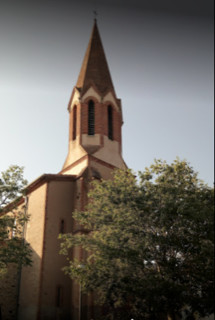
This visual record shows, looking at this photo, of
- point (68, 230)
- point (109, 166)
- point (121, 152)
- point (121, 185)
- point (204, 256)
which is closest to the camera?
point (204, 256)

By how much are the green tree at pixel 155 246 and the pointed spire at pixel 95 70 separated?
1401 centimetres

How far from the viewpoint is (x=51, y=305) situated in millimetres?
19812

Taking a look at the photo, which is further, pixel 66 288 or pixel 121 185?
pixel 66 288

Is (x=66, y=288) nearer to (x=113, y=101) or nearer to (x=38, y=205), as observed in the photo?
(x=38, y=205)

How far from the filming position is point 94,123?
87.1 ft

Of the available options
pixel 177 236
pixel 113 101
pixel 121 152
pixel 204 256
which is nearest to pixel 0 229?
pixel 177 236

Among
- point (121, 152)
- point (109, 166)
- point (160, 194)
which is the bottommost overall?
point (160, 194)

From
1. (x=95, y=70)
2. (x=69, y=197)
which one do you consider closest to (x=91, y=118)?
(x=95, y=70)

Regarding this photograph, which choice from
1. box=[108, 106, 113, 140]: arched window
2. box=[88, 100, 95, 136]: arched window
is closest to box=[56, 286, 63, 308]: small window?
box=[88, 100, 95, 136]: arched window

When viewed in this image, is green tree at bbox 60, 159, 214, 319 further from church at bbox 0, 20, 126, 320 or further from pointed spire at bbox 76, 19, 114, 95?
pointed spire at bbox 76, 19, 114, 95

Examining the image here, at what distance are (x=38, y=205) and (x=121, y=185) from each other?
864cm

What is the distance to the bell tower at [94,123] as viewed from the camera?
2542cm

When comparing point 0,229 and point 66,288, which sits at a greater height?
point 0,229

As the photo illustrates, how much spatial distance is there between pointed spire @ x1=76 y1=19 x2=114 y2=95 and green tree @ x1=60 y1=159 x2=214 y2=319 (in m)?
A: 14.0
